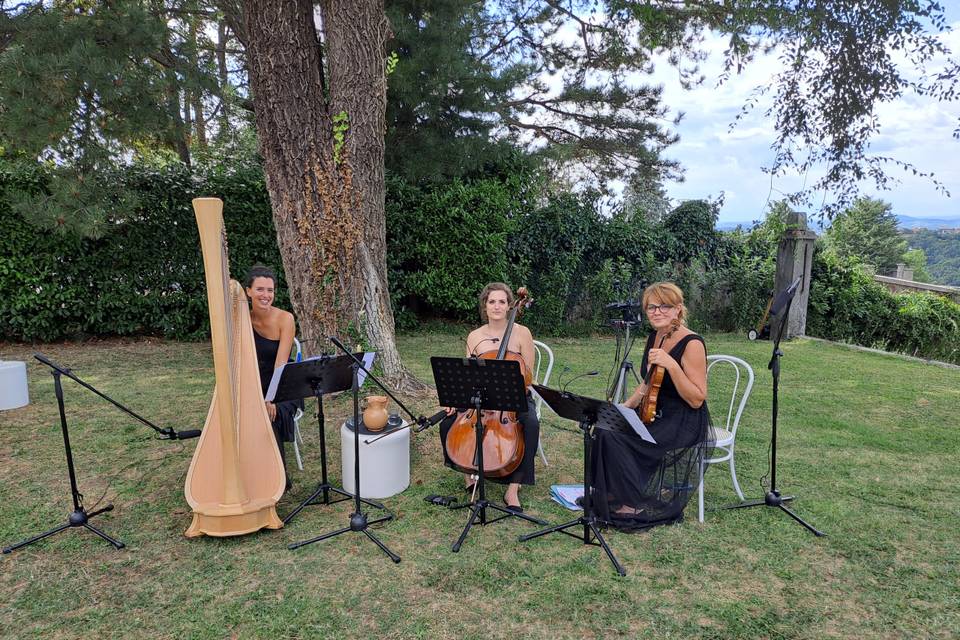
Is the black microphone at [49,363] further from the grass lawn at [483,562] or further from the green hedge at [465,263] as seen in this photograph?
the green hedge at [465,263]

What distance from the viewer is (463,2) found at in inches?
285

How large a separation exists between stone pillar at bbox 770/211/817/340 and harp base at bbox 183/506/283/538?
8572 mm

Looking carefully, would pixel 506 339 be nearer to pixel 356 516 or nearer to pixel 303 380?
pixel 303 380

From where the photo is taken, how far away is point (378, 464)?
137 inches

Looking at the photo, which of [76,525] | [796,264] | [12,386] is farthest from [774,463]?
[796,264]

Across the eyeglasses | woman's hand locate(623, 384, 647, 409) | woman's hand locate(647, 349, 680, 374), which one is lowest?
woman's hand locate(623, 384, 647, 409)

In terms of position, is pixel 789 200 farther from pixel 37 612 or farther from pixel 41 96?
pixel 41 96

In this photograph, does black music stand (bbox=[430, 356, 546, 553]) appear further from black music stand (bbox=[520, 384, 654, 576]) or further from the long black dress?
the long black dress

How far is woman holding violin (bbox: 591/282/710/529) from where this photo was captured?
3098 mm

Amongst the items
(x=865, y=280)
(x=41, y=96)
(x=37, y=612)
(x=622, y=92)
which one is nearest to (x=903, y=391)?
(x=865, y=280)

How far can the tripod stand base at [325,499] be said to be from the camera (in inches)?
129

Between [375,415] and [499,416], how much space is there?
2.46 feet

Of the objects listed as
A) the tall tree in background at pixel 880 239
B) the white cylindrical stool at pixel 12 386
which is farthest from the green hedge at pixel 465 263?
the tall tree in background at pixel 880 239

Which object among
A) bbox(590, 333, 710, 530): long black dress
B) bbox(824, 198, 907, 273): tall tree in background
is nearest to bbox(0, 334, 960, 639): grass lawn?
bbox(590, 333, 710, 530): long black dress
